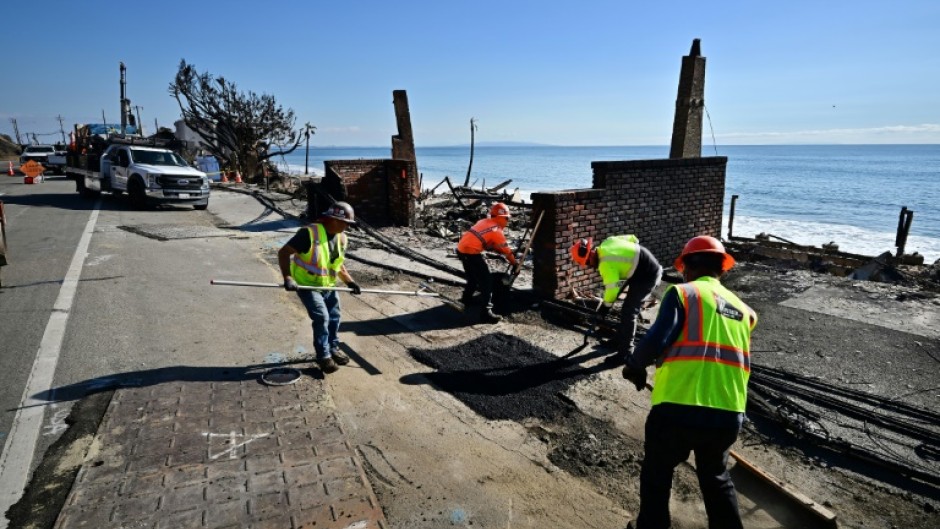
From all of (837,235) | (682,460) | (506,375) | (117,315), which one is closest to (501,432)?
(506,375)

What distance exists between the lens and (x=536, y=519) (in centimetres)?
341

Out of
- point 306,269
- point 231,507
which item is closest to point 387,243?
point 306,269

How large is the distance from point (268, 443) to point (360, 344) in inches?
92.2

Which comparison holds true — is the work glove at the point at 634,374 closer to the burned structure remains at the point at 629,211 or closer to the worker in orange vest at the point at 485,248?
the worker in orange vest at the point at 485,248

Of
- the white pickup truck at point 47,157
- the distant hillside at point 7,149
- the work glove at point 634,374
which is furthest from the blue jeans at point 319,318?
the distant hillside at point 7,149

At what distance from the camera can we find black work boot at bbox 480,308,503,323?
712cm

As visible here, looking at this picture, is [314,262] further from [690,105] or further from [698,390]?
[690,105]

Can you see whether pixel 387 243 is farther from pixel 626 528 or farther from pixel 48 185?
pixel 48 185

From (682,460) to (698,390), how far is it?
0.45m

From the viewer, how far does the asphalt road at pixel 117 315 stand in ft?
16.1

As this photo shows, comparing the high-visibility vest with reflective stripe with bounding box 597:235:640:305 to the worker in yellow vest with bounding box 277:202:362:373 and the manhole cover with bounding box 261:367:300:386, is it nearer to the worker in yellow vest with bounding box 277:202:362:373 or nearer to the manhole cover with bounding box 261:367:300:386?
the worker in yellow vest with bounding box 277:202:362:373

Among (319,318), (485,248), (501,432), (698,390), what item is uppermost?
(485,248)

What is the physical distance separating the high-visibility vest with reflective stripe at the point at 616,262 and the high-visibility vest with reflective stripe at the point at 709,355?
8.63 feet

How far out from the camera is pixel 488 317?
23.4ft
